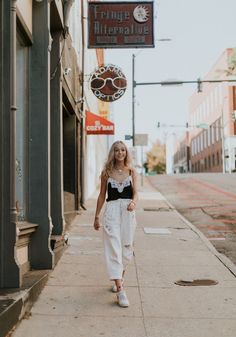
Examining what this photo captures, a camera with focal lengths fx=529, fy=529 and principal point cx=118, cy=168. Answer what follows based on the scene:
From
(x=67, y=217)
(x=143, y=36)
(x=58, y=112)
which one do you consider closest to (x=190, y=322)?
(x=58, y=112)

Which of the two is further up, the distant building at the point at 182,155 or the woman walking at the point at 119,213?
the distant building at the point at 182,155

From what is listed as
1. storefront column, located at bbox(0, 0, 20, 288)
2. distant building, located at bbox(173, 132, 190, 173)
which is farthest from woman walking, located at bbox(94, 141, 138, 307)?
distant building, located at bbox(173, 132, 190, 173)

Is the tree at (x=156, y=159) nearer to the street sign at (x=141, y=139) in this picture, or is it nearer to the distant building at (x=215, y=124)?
the distant building at (x=215, y=124)

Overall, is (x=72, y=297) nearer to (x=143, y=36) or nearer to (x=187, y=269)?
(x=187, y=269)

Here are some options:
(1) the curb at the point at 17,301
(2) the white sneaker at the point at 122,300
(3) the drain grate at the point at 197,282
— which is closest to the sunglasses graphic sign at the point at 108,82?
(3) the drain grate at the point at 197,282

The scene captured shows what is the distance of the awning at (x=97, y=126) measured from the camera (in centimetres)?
1797

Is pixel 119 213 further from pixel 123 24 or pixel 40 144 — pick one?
pixel 123 24

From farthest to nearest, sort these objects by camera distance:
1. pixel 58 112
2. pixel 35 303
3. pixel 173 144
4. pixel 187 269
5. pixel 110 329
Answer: pixel 173 144 → pixel 58 112 → pixel 187 269 → pixel 35 303 → pixel 110 329

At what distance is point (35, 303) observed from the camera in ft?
18.7

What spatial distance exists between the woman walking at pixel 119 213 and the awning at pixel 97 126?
1191cm

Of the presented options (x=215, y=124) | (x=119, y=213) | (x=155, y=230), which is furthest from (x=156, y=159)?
(x=119, y=213)

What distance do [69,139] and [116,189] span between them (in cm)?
837

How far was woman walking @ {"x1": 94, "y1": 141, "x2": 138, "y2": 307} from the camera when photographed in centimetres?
582

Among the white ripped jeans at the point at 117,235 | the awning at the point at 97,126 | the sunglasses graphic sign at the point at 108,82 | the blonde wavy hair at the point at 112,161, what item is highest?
the sunglasses graphic sign at the point at 108,82
